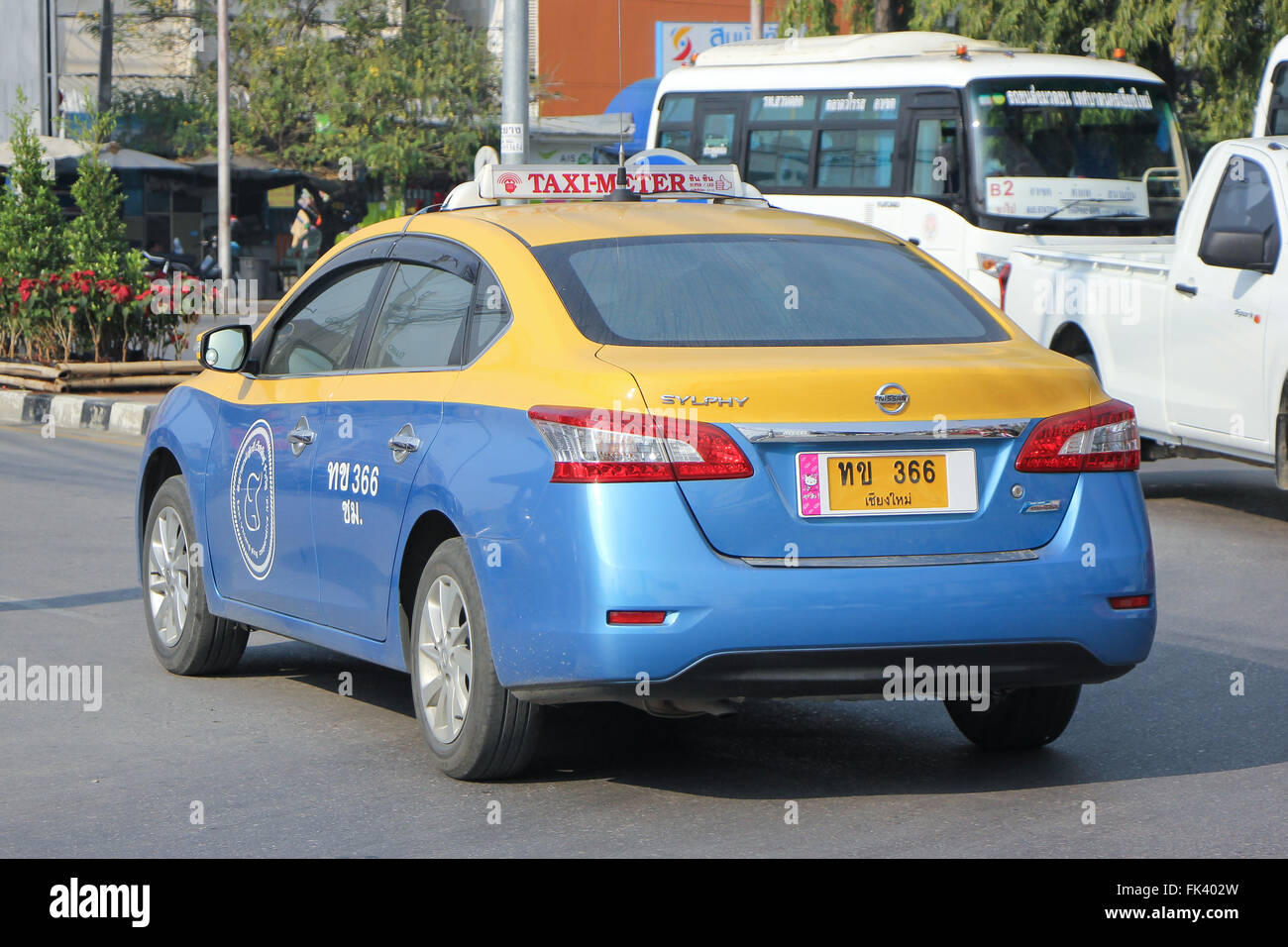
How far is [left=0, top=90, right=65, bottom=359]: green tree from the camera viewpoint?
18.3 metres

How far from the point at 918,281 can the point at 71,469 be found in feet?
30.1

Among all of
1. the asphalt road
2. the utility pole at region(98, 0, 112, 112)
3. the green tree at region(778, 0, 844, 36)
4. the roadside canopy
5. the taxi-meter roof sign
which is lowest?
the asphalt road

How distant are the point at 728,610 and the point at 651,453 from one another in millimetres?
426

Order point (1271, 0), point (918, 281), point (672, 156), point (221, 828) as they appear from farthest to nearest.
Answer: point (1271, 0)
point (672, 156)
point (918, 281)
point (221, 828)

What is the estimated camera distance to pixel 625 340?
5285mm

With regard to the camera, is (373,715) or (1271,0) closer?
(373,715)

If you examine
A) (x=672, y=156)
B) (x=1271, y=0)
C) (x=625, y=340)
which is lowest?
(x=625, y=340)

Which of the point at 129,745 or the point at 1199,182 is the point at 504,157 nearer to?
the point at 1199,182

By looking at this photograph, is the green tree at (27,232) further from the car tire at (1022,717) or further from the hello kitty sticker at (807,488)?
the hello kitty sticker at (807,488)

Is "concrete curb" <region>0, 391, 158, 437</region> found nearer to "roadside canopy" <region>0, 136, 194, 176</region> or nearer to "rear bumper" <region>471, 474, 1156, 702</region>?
"rear bumper" <region>471, 474, 1156, 702</region>

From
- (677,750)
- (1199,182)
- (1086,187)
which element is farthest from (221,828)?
(1086,187)

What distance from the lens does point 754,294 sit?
5.60 meters

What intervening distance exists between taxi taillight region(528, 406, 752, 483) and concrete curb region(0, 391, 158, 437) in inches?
459

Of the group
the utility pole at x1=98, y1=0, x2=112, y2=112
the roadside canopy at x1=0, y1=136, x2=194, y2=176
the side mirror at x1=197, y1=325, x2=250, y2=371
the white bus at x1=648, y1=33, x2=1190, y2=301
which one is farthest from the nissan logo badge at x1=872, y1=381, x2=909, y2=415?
the utility pole at x1=98, y1=0, x2=112, y2=112
